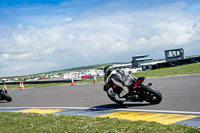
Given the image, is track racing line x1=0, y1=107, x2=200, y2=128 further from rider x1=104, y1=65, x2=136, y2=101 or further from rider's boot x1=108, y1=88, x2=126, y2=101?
rider x1=104, y1=65, x2=136, y2=101

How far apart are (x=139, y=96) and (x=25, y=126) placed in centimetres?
362

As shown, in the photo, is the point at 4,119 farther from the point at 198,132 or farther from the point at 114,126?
the point at 198,132

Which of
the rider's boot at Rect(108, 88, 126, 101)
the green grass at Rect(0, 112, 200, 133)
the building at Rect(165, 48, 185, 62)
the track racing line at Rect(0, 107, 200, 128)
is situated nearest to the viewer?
the green grass at Rect(0, 112, 200, 133)

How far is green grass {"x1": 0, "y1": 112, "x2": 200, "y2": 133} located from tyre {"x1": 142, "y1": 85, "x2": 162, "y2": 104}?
2.20m

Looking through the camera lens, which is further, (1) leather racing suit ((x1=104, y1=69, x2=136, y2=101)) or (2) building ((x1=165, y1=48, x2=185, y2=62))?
(2) building ((x1=165, y1=48, x2=185, y2=62))

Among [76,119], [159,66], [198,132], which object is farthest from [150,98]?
[159,66]

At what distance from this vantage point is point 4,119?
29.8ft

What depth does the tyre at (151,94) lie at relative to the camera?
9.04m

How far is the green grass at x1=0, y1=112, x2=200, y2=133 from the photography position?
18.4 ft

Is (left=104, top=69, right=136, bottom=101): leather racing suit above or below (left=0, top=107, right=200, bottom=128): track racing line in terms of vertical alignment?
above

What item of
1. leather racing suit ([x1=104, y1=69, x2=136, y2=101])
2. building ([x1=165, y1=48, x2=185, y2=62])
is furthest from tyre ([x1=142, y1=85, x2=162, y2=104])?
building ([x1=165, y1=48, x2=185, y2=62])

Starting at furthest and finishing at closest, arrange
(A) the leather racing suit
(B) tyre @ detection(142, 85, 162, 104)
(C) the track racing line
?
(A) the leather racing suit, (B) tyre @ detection(142, 85, 162, 104), (C) the track racing line

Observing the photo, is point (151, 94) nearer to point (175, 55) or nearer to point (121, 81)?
point (121, 81)

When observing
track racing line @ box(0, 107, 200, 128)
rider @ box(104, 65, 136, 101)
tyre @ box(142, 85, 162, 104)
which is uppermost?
rider @ box(104, 65, 136, 101)
